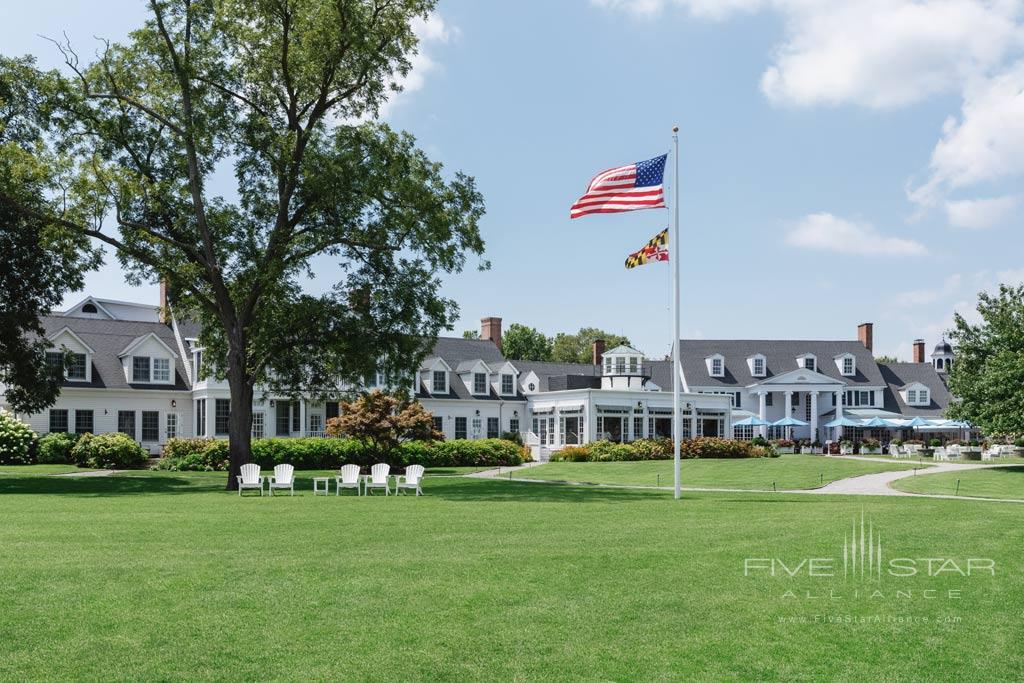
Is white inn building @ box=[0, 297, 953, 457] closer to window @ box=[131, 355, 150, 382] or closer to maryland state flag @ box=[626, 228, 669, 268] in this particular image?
window @ box=[131, 355, 150, 382]

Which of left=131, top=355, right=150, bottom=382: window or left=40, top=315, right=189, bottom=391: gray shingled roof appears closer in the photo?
left=40, top=315, right=189, bottom=391: gray shingled roof

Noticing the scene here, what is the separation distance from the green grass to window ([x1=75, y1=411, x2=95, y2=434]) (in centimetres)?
3491

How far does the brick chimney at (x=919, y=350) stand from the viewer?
78.3 m

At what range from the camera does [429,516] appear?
1756 cm

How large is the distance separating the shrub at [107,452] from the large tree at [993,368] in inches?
1343

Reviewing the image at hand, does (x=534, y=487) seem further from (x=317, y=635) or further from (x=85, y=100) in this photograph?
Result: (x=317, y=635)

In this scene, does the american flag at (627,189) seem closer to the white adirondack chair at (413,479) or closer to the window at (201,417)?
the white adirondack chair at (413,479)

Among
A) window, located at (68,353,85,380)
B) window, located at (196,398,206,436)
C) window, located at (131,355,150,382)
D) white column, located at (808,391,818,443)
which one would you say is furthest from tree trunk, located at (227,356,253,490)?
white column, located at (808,391,818,443)

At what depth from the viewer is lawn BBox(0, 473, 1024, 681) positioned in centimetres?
777

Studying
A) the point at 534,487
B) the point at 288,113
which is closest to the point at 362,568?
the point at 534,487

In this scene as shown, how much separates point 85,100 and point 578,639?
25.8m

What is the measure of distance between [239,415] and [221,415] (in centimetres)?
1735

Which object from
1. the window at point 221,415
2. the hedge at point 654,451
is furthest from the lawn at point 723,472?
the window at point 221,415

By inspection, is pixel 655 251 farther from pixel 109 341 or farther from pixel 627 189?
pixel 109 341
